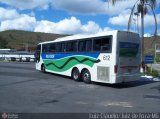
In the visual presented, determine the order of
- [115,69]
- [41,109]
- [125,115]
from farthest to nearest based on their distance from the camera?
[115,69]
[41,109]
[125,115]

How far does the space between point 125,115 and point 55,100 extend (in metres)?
3.60

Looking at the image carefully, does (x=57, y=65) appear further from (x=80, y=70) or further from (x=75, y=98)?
(x=75, y=98)

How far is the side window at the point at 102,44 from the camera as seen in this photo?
16.8m

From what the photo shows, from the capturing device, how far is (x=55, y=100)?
39.9ft

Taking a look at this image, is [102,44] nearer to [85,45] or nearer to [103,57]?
[103,57]

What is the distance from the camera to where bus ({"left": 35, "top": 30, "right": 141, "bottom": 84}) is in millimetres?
16484

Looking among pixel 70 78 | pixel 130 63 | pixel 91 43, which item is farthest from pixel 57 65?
pixel 130 63

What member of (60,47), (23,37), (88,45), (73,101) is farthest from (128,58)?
(23,37)

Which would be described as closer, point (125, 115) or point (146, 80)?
point (125, 115)

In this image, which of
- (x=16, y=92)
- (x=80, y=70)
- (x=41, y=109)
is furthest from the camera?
(x=80, y=70)

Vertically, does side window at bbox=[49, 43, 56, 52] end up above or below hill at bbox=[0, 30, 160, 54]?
below

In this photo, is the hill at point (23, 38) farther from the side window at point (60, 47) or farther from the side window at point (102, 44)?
the side window at point (102, 44)

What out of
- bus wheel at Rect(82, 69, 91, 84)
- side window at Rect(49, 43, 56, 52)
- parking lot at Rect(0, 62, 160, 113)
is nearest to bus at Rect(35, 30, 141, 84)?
bus wheel at Rect(82, 69, 91, 84)

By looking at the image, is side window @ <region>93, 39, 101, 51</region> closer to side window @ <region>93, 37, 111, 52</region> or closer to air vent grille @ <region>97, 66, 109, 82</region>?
side window @ <region>93, 37, 111, 52</region>
